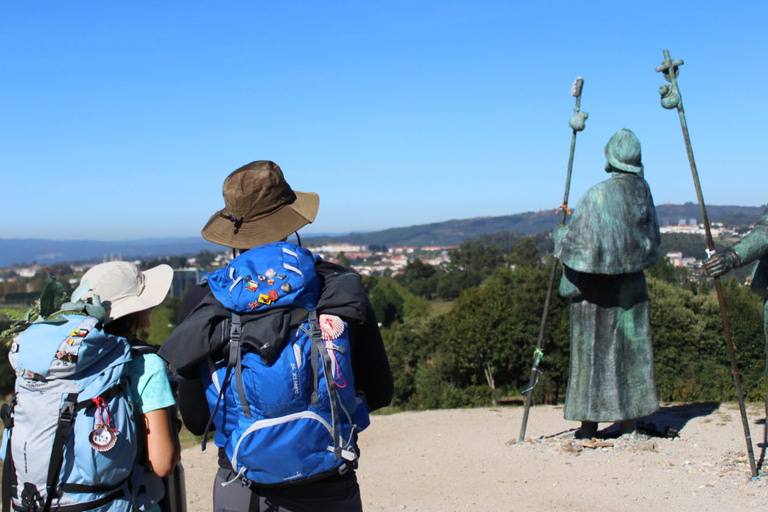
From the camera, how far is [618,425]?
9148mm

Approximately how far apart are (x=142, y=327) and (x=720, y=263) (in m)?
5.53

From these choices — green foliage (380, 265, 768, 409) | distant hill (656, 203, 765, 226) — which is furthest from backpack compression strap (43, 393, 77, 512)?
distant hill (656, 203, 765, 226)

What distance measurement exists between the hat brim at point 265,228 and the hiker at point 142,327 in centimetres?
45

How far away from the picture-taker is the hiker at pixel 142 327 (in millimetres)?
3109

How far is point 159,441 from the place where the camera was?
3.13 m

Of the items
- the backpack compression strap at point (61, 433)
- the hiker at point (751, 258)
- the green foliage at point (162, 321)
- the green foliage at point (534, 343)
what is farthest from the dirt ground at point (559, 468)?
the green foliage at point (162, 321)

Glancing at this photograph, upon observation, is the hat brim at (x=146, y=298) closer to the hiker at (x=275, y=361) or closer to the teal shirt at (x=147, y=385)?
the teal shirt at (x=147, y=385)

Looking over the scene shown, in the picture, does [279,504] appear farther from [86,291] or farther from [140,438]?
[86,291]

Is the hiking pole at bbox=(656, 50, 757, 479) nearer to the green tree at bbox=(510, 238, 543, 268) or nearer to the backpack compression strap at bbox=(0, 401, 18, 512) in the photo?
the backpack compression strap at bbox=(0, 401, 18, 512)

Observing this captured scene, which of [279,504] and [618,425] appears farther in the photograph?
[618,425]

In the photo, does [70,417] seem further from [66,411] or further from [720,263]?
[720,263]

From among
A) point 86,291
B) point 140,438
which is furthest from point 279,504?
point 86,291

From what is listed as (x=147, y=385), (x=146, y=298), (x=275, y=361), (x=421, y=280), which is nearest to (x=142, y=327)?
(x=146, y=298)

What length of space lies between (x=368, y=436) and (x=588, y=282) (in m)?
4.39
